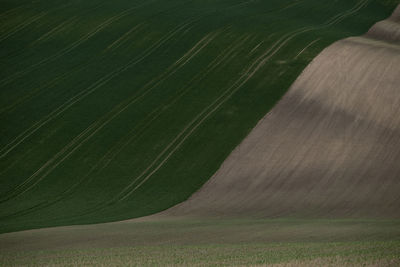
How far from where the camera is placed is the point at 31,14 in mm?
55406

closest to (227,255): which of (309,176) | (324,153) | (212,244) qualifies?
(212,244)

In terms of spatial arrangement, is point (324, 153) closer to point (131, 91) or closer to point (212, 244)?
point (131, 91)

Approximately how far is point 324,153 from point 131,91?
14.6m

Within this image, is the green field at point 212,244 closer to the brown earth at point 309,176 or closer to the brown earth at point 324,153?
the brown earth at point 309,176

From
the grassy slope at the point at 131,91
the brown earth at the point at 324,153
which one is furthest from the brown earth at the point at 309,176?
the grassy slope at the point at 131,91

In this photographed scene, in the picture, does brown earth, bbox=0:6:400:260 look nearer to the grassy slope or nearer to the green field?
the green field

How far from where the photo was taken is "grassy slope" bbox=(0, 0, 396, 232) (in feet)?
103

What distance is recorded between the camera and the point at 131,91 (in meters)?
41.2

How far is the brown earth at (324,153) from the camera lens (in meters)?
28.4

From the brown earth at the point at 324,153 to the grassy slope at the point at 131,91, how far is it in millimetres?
1453

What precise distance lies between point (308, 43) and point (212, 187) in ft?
62.2

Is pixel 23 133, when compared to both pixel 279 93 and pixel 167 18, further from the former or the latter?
pixel 167 18

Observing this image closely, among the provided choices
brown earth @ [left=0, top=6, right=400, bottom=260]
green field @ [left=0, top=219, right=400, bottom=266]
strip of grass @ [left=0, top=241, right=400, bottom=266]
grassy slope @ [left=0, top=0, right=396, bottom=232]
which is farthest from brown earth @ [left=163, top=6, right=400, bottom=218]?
strip of grass @ [left=0, top=241, right=400, bottom=266]

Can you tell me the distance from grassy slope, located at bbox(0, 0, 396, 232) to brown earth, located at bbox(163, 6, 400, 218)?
4.77 feet
